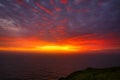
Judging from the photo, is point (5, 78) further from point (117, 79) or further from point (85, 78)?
point (117, 79)

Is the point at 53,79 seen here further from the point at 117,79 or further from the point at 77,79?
the point at 117,79

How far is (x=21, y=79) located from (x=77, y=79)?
227ft

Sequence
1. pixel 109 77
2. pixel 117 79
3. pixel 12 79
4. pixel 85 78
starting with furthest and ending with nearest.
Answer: pixel 12 79
pixel 85 78
pixel 109 77
pixel 117 79

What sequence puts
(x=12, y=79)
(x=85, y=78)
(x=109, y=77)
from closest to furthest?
(x=109, y=77), (x=85, y=78), (x=12, y=79)

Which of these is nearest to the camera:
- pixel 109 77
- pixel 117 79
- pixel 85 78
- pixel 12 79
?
pixel 117 79

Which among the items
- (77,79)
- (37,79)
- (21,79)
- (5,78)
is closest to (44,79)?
(37,79)

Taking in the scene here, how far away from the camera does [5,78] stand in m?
94.2

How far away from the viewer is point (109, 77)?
31.6 m

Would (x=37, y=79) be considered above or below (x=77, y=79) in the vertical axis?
below

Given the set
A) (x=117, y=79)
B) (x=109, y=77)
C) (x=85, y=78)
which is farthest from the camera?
(x=85, y=78)

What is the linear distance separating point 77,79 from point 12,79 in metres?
70.9

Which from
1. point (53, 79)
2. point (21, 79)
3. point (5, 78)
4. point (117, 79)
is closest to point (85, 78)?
point (117, 79)

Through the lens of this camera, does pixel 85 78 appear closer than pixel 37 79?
Yes

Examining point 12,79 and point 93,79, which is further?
point 12,79
